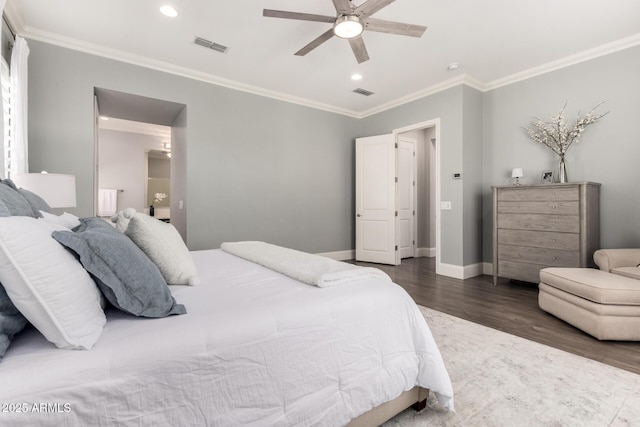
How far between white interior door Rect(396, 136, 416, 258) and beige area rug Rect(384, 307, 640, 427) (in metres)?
3.95

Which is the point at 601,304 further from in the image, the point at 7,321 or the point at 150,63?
the point at 150,63

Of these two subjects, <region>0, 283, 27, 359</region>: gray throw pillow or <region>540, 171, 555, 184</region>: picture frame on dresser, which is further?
<region>540, 171, 555, 184</region>: picture frame on dresser

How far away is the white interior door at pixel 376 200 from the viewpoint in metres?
5.31

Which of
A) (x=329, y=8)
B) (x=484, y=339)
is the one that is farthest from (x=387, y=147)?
(x=484, y=339)

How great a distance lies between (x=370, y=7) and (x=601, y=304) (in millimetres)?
2941

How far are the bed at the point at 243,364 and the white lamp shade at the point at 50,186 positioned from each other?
5.86ft

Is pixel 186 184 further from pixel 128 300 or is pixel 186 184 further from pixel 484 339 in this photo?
pixel 484 339

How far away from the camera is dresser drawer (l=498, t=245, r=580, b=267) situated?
3.28 m

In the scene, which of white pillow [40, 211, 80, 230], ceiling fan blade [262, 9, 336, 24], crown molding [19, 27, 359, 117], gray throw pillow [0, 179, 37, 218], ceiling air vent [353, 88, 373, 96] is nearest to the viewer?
gray throw pillow [0, 179, 37, 218]

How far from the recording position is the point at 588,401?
1566 millimetres

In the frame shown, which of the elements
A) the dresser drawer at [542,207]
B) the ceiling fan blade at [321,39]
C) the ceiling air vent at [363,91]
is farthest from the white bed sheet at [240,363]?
the ceiling air vent at [363,91]

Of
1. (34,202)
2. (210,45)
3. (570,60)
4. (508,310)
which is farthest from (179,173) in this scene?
(570,60)

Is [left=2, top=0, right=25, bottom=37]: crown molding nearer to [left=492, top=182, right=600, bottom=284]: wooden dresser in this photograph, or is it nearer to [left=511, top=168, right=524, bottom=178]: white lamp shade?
[left=492, top=182, right=600, bottom=284]: wooden dresser

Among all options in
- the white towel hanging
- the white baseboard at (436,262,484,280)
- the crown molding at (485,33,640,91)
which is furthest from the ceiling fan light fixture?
the white towel hanging
